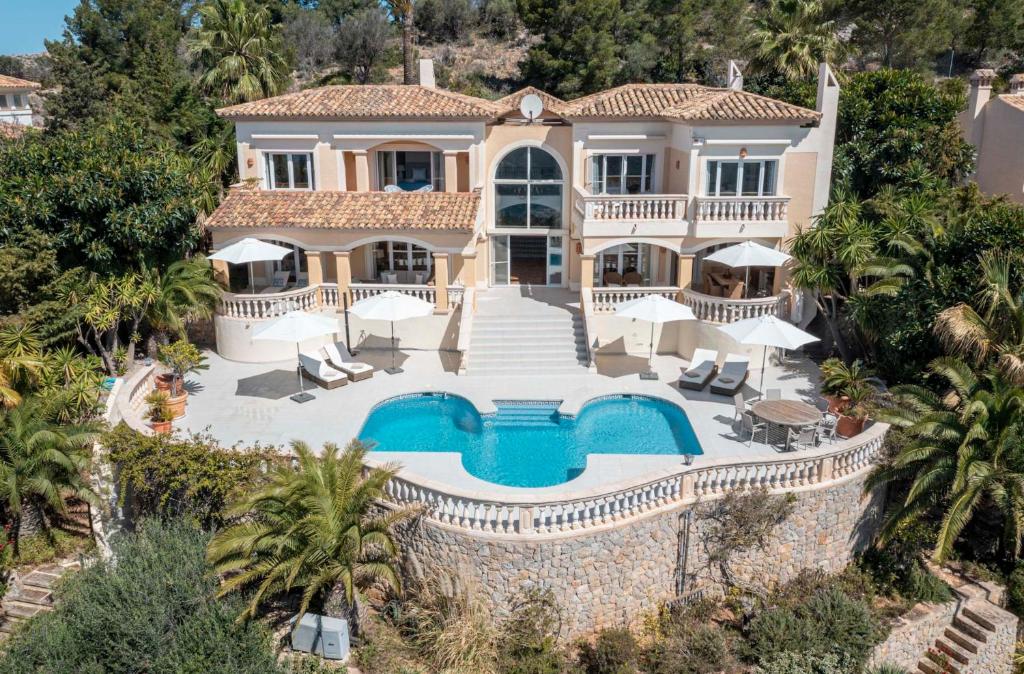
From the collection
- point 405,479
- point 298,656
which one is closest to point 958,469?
point 405,479

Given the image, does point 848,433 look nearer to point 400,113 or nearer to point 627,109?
point 627,109

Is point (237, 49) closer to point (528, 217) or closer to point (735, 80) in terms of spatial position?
point (528, 217)

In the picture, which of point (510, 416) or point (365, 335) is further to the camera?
point (365, 335)

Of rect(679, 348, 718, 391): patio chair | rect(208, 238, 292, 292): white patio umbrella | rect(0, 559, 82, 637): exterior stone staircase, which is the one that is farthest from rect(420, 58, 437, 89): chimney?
rect(0, 559, 82, 637): exterior stone staircase

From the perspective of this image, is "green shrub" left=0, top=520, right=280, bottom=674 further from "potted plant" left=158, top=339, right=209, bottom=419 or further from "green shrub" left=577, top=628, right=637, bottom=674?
"potted plant" left=158, top=339, right=209, bottom=419

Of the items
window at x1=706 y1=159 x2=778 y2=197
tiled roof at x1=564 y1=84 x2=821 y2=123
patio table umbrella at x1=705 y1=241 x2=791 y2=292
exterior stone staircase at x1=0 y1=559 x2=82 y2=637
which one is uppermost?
tiled roof at x1=564 y1=84 x2=821 y2=123

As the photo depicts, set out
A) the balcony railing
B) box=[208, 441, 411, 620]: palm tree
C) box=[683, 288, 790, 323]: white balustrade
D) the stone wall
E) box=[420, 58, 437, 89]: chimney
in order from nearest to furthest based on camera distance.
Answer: box=[208, 441, 411, 620]: palm tree, the stone wall, box=[683, 288, 790, 323]: white balustrade, the balcony railing, box=[420, 58, 437, 89]: chimney
